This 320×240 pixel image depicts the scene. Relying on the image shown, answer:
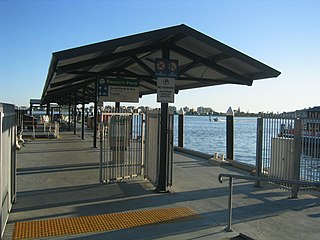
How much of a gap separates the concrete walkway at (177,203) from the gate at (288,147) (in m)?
0.51

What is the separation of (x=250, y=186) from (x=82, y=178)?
175 inches

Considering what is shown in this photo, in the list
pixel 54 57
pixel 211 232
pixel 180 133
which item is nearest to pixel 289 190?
pixel 211 232

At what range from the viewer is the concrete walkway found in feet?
17.3

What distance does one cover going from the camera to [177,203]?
6941 millimetres

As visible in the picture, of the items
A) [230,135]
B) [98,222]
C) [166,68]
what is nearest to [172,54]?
[166,68]

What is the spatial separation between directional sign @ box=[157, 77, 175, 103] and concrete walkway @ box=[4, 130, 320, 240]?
212 cm

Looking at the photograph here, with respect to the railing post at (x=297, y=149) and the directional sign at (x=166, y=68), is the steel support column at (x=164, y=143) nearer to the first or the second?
the directional sign at (x=166, y=68)

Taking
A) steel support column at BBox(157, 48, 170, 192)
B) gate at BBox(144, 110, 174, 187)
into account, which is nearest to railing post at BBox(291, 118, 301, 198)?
gate at BBox(144, 110, 174, 187)

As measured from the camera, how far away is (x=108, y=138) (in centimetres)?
905

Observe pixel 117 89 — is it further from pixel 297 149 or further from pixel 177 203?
pixel 297 149

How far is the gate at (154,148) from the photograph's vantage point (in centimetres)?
815

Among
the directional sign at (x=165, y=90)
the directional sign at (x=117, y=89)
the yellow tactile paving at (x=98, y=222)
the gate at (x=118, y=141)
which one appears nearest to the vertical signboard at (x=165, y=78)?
the directional sign at (x=165, y=90)

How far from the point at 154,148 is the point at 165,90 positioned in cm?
150

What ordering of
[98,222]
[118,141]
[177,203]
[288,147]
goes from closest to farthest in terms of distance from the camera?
1. [98,222]
2. [177,203]
3. [288,147]
4. [118,141]
